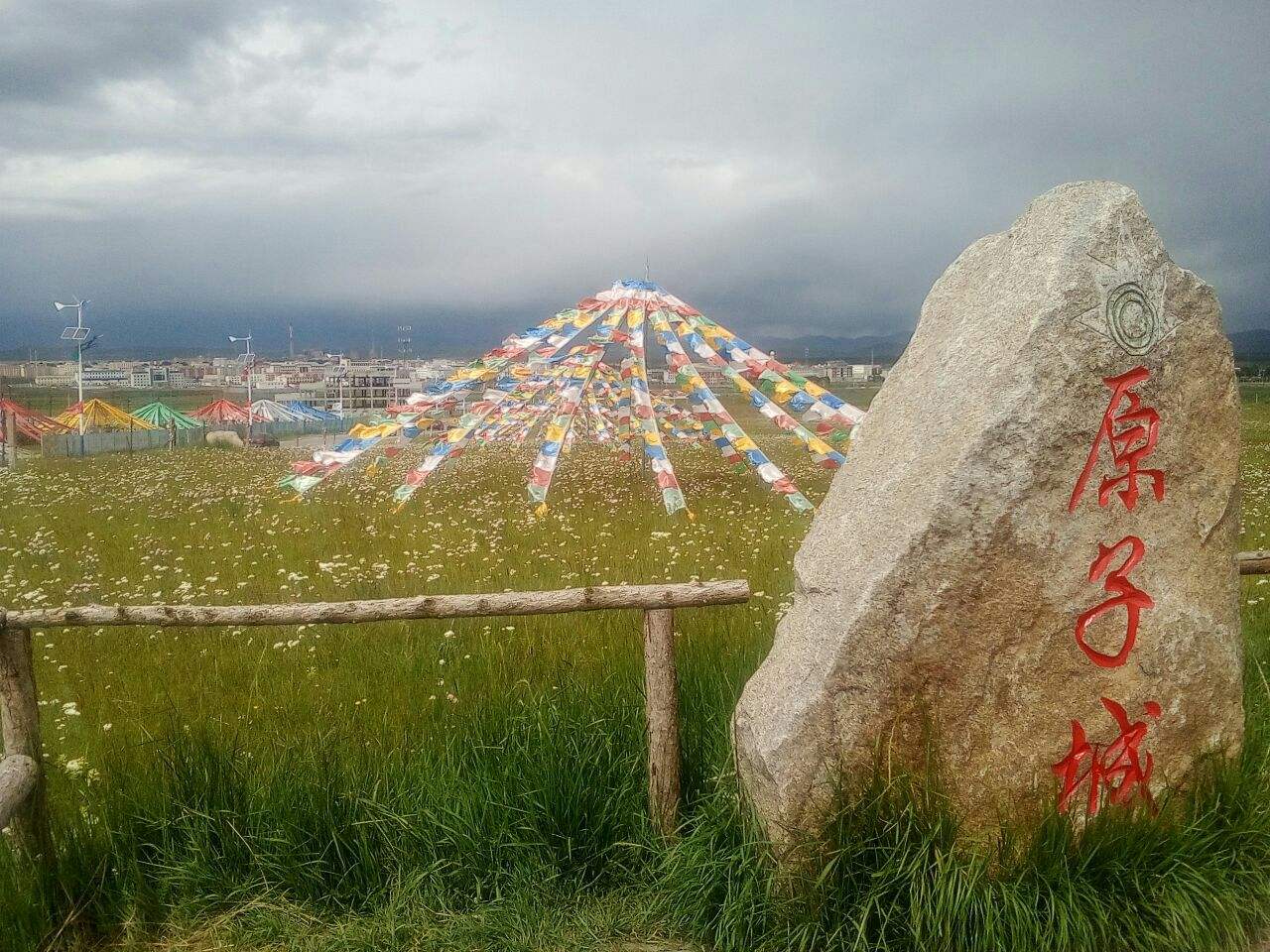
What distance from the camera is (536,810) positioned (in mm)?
3088

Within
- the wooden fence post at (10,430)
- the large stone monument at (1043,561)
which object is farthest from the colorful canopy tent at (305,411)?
the large stone monument at (1043,561)

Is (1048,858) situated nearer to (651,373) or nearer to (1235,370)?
(1235,370)

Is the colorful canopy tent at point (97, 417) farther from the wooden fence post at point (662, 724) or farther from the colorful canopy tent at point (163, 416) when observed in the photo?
the wooden fence post at point (662, 724)

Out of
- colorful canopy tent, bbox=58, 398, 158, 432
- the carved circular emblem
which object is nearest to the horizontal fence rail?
the carved circular emblem

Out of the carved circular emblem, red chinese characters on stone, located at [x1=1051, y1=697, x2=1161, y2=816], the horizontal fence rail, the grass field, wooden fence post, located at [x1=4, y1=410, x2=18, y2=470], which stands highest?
the carved circular emblem

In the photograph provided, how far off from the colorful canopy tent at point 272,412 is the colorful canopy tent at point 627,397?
4.29 feet

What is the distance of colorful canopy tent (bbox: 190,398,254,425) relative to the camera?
563cm

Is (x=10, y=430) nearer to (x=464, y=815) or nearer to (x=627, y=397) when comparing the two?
(x=464, y=815)

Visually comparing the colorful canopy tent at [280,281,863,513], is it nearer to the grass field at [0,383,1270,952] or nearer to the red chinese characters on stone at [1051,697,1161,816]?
the grass field at [0,383,1270,952]

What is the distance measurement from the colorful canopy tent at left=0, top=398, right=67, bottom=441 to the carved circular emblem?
205 inches

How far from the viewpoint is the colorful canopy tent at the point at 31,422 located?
4.93 metres

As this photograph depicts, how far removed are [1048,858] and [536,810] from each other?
1.62 meters

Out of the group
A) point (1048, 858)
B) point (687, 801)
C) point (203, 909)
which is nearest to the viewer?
point (1048, 858)

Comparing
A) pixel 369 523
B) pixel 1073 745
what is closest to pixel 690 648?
pixel 1073 745
